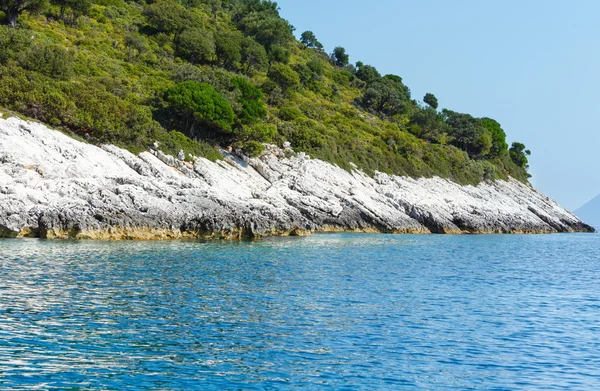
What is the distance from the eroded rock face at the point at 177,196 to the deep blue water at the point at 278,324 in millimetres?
5293

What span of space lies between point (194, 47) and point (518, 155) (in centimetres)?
8395

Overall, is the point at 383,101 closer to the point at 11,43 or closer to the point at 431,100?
the point at 431,100

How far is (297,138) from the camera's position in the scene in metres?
78.6

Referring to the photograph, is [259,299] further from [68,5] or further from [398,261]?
[68,5]

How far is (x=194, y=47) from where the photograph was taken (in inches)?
4016

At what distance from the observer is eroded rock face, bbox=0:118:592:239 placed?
4038 cm

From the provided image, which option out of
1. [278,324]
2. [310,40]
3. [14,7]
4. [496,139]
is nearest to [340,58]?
[310,40]

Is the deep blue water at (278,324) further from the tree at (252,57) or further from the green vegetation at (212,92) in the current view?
the tree at (252,57)

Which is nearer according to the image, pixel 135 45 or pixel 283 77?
pixel 135 45

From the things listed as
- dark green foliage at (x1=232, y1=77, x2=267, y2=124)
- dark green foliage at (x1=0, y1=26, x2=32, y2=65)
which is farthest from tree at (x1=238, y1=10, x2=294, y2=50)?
dark green foliage at (x1=0, y1=26, x2=32, y2=65)

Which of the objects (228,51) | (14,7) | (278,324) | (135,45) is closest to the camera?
(278,324)

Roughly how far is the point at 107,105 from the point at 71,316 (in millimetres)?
41433

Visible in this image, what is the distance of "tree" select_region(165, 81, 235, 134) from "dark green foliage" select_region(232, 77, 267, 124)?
3.16 metres

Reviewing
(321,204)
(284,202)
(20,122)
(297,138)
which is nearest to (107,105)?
(20,122)
